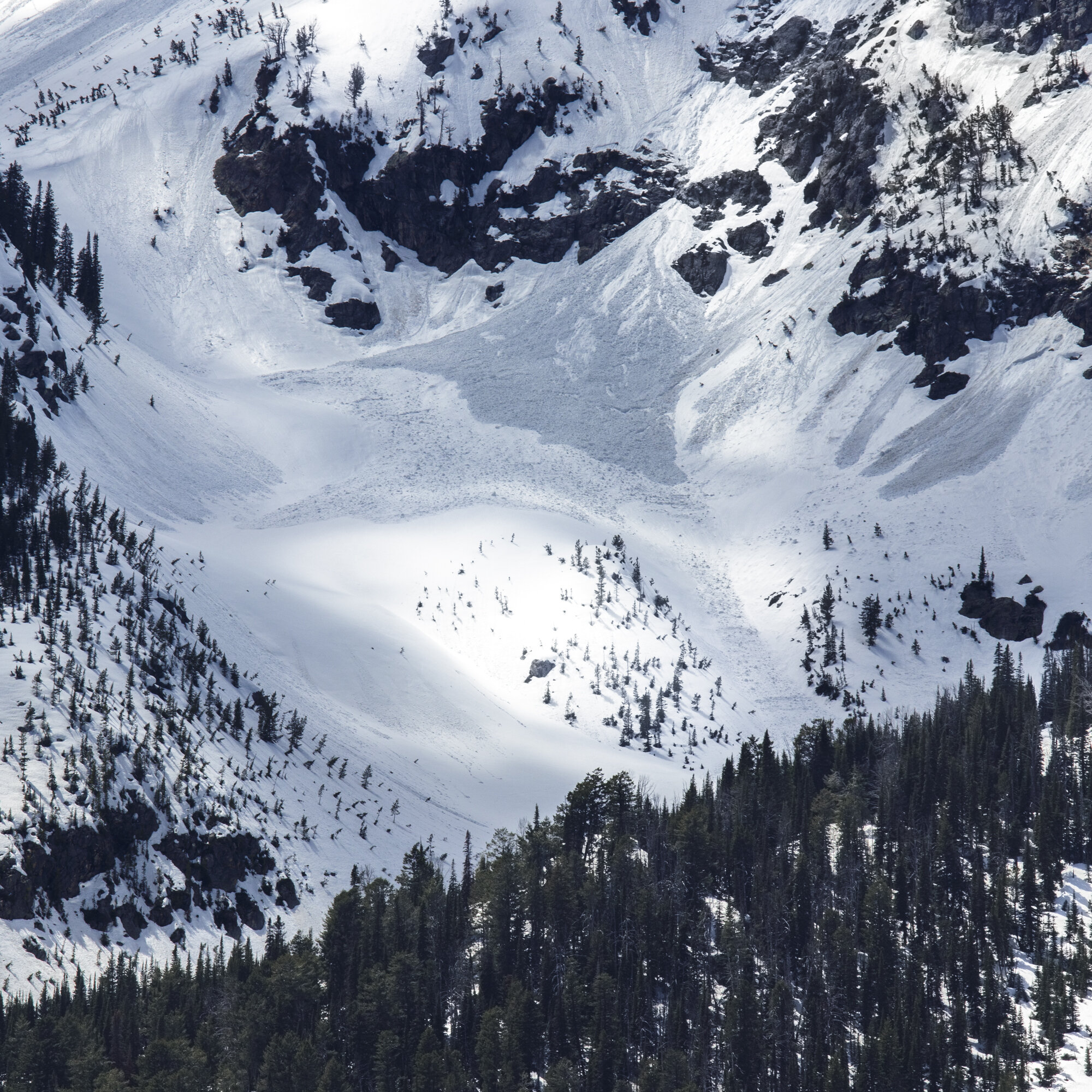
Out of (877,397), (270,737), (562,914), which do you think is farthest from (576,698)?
(877,397)

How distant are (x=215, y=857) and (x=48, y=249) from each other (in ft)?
353

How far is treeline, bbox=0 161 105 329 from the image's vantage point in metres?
164

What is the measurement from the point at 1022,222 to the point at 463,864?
430 ft

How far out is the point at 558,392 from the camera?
193125 millimetres

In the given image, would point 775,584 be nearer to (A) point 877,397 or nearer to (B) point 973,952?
(A) point 877,397

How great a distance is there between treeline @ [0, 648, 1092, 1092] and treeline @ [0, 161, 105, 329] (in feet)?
349

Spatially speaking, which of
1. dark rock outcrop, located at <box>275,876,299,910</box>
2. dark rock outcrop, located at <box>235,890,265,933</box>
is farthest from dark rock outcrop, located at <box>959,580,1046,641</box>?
dark rock outcrop, located at <box>235,890,265,933</box>

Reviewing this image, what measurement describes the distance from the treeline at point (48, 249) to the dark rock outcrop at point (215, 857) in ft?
314

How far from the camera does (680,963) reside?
82125mm

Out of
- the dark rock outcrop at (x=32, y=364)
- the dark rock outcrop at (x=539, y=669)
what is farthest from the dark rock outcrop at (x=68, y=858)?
the dark rock outcrop at (x=32, y=364)

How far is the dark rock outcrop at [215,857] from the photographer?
292 ft

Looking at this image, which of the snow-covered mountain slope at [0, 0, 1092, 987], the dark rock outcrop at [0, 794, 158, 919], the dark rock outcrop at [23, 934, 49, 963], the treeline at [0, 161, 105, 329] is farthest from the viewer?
the treeline at [0, 161, 105, 329]

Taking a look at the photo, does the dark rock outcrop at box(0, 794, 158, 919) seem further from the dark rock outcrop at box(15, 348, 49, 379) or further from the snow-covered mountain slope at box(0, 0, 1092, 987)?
the dark rock outcrop at box(15, 348, 49, 379)

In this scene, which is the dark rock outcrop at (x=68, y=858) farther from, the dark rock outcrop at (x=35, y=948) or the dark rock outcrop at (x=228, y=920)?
the dark rock outcrop at (x=228, y=920)
